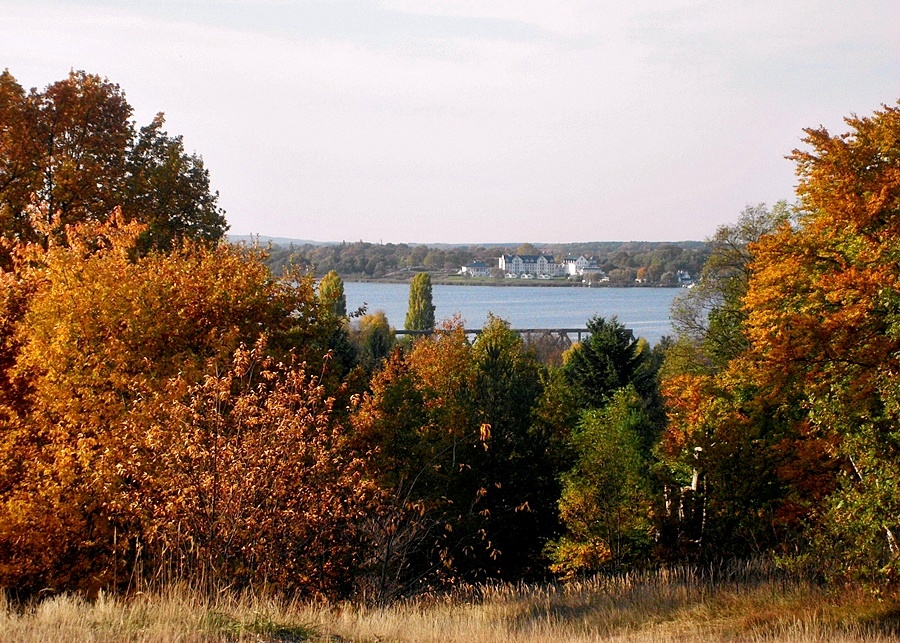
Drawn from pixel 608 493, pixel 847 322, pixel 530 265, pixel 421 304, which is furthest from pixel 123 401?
pixel 530 265

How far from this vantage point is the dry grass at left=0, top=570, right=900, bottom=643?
8.12m

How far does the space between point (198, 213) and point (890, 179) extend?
695 inches

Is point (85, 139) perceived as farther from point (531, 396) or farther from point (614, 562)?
point (614, 562)

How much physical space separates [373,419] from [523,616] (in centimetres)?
524

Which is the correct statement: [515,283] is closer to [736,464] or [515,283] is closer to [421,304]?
[421,304]

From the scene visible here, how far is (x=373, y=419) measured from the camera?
1617 cm

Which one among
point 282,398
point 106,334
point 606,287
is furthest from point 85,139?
point 606,287

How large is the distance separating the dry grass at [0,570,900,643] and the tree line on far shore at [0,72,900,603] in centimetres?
59

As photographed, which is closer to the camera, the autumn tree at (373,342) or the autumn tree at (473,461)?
the autumn tree at (473,461)

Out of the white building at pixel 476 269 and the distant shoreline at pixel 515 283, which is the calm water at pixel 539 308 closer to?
the distant shoreline at pixel 515 283

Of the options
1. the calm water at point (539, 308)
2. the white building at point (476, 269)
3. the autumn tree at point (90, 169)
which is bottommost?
the calm water at point (539, 308)

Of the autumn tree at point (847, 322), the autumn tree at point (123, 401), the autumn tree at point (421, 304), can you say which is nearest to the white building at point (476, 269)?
the autumn tree at point (421, 304)

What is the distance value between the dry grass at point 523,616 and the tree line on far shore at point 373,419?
59 cm

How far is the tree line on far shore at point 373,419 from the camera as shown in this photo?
1130cm
